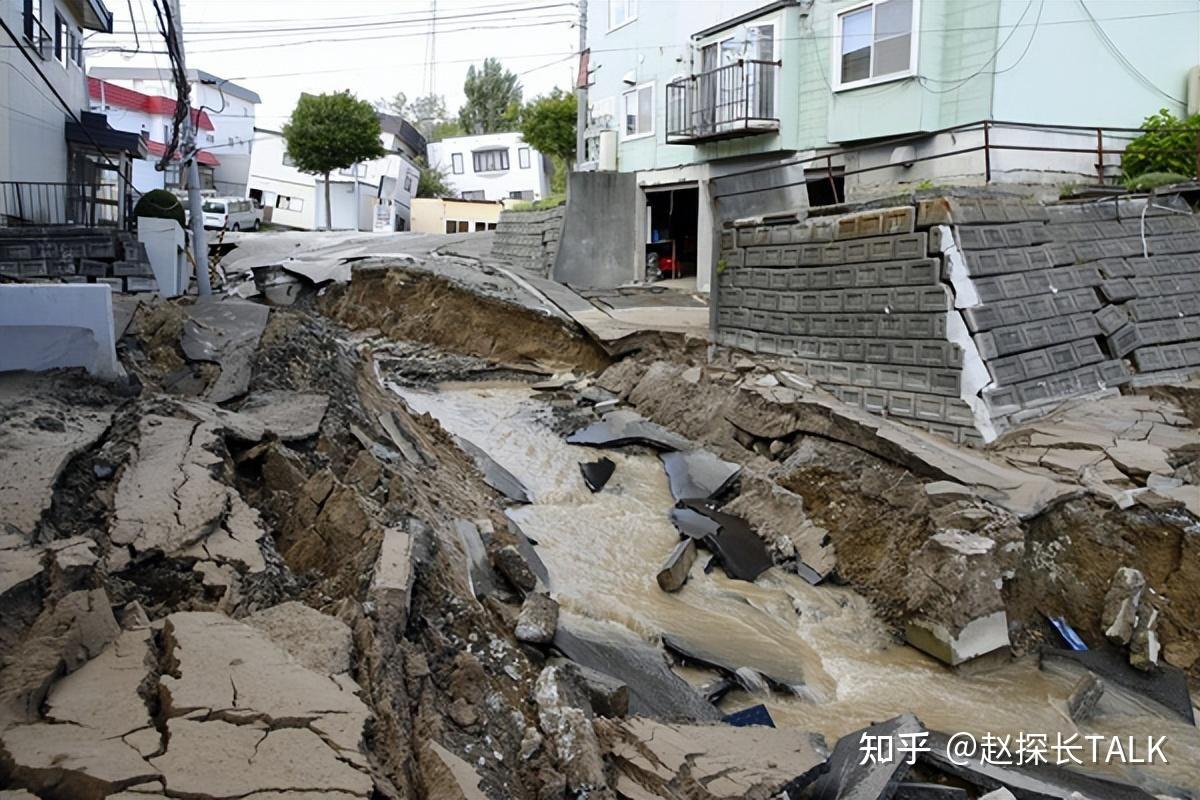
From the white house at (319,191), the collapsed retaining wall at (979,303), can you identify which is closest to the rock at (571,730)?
the collapsed retaining wall at (979,303)

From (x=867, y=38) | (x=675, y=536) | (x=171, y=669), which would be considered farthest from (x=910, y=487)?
(x=867, y=38)

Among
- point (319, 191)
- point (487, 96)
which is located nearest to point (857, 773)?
point (319, 191)

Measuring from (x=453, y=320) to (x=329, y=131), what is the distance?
21.3 metres

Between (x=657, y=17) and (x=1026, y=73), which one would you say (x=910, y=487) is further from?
(x=657, y=17)

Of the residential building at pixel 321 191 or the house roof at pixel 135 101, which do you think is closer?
the house roof at pixel 135 101

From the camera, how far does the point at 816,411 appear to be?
34.5 ft

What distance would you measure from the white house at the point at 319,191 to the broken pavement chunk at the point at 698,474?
1333 inches

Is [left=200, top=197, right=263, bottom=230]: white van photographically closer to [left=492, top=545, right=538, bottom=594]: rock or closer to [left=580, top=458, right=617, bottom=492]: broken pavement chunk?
[left=580, top=458, right=617, bottom=492]: broken pavement chunk

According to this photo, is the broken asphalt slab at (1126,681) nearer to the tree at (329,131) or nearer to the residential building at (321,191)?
the tree at (329,131)

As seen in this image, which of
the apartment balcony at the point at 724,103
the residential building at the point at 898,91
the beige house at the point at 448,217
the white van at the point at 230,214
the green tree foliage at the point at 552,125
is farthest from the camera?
the beige house at the point at 448,217

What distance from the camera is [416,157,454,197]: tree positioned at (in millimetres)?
48906

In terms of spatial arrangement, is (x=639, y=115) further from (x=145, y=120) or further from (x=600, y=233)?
(x=145, y=120)

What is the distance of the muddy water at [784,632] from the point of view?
6656 mm

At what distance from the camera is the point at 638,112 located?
2191 centimetres
